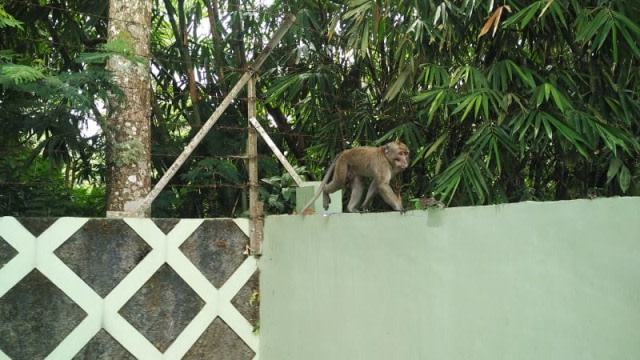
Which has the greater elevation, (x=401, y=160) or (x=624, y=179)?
(x=401, y=160)

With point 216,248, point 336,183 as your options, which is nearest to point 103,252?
point 216,248

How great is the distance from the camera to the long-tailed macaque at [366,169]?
4.48m

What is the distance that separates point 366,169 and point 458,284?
192 cm

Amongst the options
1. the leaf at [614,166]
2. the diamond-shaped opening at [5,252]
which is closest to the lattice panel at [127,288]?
the diamond-shaped opening at [5,252]

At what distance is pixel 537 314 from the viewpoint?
2.41 metres

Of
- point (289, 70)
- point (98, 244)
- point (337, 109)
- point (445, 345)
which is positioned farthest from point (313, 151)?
point (445, 345)

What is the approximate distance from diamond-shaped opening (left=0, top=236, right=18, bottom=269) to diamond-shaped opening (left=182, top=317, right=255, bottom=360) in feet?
4.05

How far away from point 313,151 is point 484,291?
3.66 metres

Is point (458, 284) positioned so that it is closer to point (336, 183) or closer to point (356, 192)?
point (336, 183)

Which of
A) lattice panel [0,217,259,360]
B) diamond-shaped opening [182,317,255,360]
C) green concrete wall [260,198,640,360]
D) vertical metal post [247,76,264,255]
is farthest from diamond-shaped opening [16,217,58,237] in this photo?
green concrete wall [260,198,640,360]

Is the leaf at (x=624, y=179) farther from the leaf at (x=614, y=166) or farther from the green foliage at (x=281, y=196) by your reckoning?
the green foliage at (x=281, y=196)

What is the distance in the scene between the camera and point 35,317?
3.42 m

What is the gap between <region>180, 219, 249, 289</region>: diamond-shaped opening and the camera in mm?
3998

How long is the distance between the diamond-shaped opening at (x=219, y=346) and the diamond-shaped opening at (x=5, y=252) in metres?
1.24
